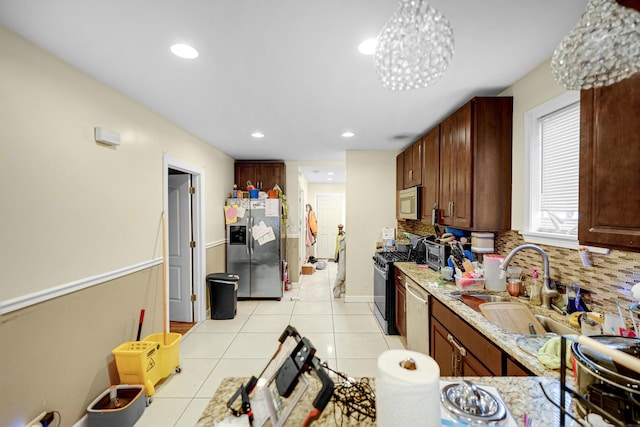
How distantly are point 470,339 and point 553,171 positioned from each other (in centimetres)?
125

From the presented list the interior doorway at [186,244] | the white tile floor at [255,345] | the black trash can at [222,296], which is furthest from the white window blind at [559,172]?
the interior doorway at [186,244]

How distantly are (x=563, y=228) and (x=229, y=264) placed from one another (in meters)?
4.15

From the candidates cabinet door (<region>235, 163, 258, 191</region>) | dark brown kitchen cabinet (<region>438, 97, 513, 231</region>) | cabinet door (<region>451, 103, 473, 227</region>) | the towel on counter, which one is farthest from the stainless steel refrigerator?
the towel on counter

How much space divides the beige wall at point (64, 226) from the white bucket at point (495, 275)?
2.95m

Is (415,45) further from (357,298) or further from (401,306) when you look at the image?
(357,298)

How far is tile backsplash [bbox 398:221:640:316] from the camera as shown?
1.33 meters

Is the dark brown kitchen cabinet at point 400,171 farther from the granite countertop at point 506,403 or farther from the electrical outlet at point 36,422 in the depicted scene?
the electrical outlet at point 36,422

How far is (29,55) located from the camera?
5.02ft

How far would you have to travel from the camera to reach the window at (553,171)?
1.65 metres

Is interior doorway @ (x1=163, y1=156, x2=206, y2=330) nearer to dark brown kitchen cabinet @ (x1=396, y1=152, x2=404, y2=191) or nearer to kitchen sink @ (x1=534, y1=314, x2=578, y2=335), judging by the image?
dark brown kitchen cabinet @ (x1=396, y1=152, x2=404, y2=191)

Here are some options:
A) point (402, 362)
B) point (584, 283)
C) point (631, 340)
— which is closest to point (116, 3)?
point (402, 362)

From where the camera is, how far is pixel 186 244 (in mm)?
3627

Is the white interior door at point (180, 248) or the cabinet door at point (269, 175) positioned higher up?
the cabinet door at point (269, 175)

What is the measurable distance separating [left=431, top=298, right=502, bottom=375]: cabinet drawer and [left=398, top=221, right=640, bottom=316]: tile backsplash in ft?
2.17
